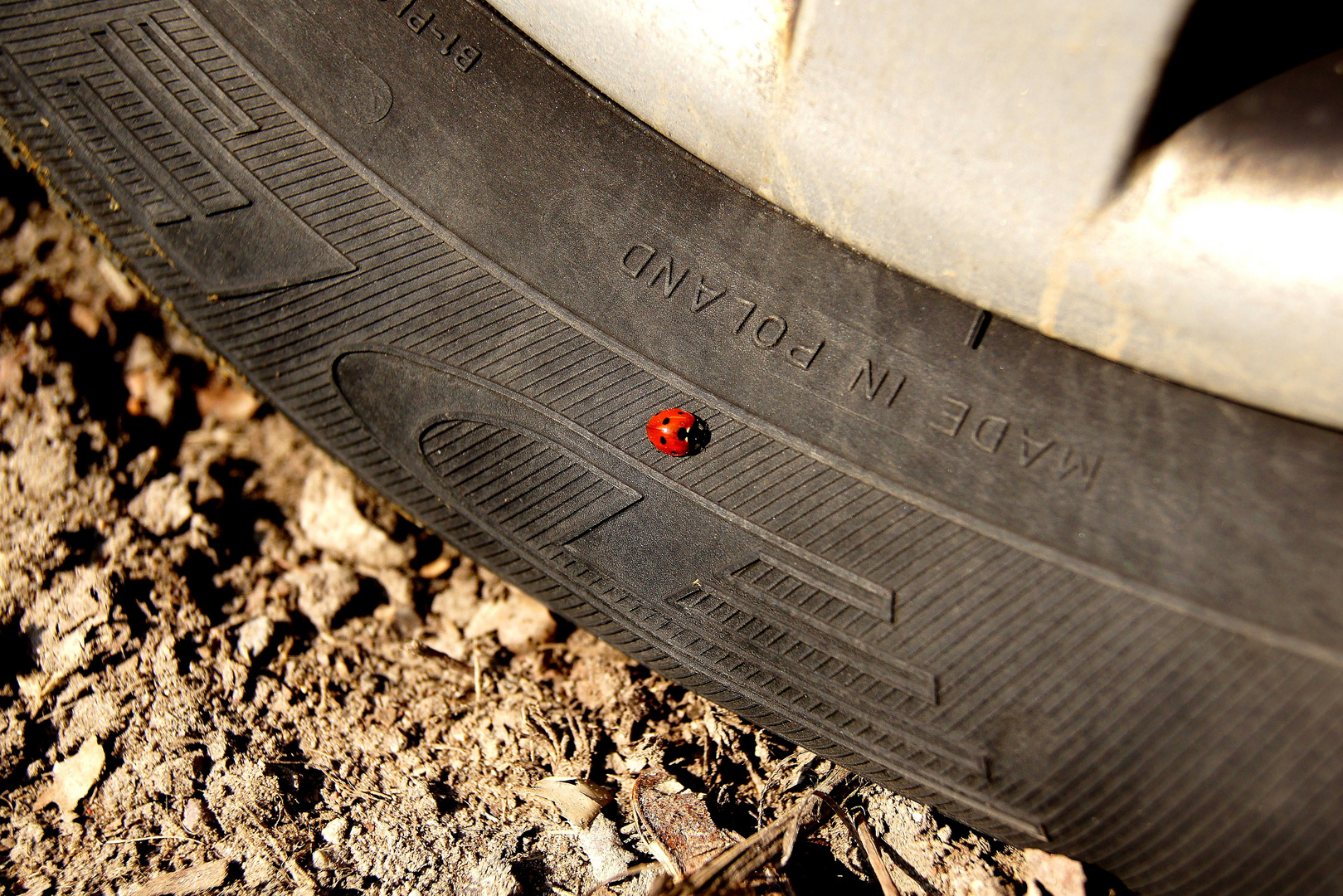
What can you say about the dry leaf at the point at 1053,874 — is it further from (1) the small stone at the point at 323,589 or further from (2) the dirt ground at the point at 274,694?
(1) the small stone at the point at 323,589

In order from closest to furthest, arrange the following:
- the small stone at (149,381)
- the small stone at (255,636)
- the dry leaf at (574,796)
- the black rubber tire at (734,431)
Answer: the black rubber tire at (734,431) → the dry leaf at (574,796) → the small stone at (255,636) → the small stone at (149,381)

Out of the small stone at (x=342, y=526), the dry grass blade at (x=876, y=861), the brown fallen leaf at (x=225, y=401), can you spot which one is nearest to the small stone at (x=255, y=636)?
the small stone at (x=342, y=526)

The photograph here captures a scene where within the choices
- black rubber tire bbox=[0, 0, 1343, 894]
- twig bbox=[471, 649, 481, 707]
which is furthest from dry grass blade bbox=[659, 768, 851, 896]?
twig bbox=[471, 649, 481, 707]

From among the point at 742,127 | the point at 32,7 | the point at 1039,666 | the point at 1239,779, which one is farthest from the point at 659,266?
the point at 32,7

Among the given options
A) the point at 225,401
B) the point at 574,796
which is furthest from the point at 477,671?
the point at 225,401

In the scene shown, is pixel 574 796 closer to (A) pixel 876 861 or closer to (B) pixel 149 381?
(A) pixel 876 861

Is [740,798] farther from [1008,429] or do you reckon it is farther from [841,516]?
[1008,429]
